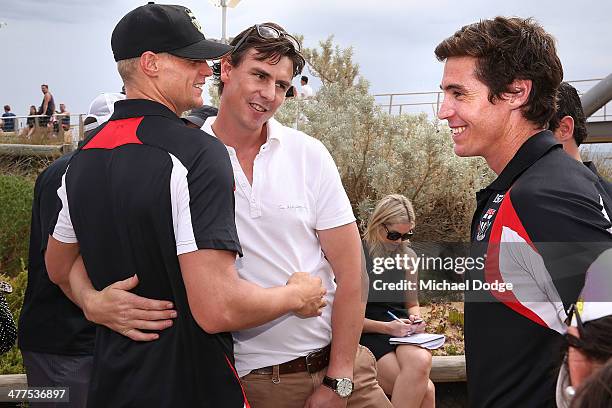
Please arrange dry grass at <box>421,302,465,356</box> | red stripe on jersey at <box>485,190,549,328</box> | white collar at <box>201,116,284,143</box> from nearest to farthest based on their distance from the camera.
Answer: red stripe on jersey at <box>485,190,549,328</box> < white collar at <box>201,116,284,143</box> < dry grass at <box>421,302,465,356</box>

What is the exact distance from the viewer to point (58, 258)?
262 cm

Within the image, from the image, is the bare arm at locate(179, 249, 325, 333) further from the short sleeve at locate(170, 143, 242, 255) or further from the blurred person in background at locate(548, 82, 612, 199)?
the blurred person in background at locate(548, 82, 612, 199)

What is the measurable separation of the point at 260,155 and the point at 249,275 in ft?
1.54

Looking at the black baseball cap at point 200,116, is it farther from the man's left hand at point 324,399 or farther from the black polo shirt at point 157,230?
the man's left hand at point 324,399

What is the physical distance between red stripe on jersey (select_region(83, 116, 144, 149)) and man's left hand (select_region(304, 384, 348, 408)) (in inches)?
47.5

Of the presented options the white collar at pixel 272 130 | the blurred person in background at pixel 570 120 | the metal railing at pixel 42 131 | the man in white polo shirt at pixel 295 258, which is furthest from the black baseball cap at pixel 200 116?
the metal railing at pixel 42 131

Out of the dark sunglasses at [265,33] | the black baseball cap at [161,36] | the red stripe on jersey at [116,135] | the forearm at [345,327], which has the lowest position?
the forearm at [345,327]

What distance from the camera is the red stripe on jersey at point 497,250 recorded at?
200 cm

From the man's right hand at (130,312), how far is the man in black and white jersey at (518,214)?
91 cm

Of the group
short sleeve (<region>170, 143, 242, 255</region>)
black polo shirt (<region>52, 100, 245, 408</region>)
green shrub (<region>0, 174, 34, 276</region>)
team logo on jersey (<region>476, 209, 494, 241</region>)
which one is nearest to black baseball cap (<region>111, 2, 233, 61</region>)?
black polo shirt (<region>52, 100, 245, 408</region>)

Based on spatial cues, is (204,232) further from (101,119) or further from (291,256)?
(101,119)

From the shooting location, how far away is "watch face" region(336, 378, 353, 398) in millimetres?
2811

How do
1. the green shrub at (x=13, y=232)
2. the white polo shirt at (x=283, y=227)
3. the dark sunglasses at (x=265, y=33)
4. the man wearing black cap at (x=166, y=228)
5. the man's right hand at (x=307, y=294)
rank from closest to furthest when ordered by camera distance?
the man wearing black cap at (x=166, y=228)
the man's right hand at (x=307, y=294)
the white polo shirt at (x=283, y=227)
the dark sunglasses at (x=265, y=33)
the green shrub at (x=13, y=232)

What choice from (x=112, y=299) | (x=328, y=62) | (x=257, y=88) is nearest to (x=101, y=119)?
(x=257, y=88)
